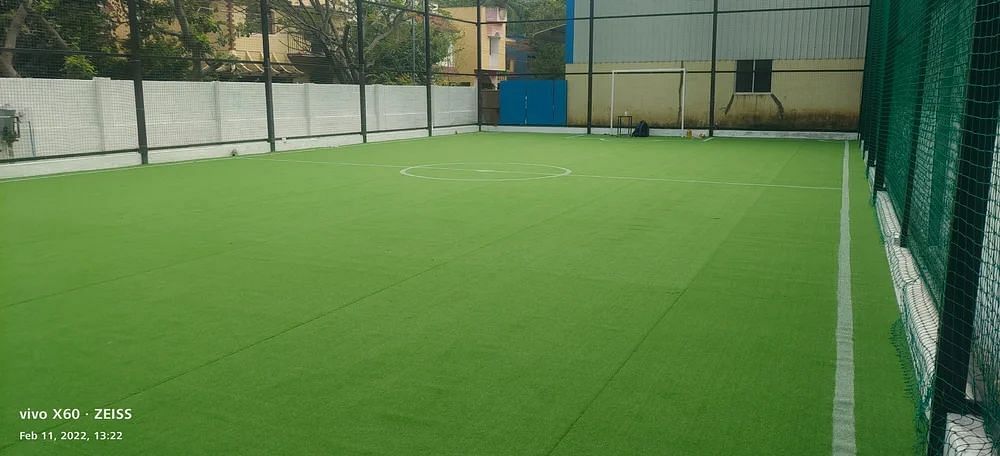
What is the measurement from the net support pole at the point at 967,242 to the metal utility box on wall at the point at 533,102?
21.1m

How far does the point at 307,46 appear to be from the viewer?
25750mm

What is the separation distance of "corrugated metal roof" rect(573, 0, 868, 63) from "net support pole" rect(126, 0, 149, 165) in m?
13.8

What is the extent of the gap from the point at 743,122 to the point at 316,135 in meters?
11.7

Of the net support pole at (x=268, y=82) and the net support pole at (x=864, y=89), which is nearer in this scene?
the net support pole at (x=268, y=82)

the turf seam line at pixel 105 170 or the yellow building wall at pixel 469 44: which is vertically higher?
the yellow building wall at pixel 469 44

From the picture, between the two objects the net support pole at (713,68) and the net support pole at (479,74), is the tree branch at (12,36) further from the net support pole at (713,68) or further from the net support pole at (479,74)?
the net support pole at (713,68)

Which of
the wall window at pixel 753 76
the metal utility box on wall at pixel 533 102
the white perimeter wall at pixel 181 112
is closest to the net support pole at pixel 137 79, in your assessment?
the white perimeter wall at pixel 181 112

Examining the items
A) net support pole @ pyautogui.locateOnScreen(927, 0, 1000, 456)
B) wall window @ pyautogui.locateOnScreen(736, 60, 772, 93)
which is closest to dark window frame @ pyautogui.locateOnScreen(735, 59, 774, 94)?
wall window @ pyautogui.locateOnScreen(736, 60, 772, 93)

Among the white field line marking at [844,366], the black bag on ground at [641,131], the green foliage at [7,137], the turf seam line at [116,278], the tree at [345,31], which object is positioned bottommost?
the white field line marking at [844,366]

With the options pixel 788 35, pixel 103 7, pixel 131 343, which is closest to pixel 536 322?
pixel 131 343

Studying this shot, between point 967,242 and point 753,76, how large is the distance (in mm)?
19723

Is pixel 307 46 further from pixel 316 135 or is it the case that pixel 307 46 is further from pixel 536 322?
pixel 536 322

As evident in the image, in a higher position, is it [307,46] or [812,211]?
[307,46]

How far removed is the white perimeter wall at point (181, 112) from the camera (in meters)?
11.4
